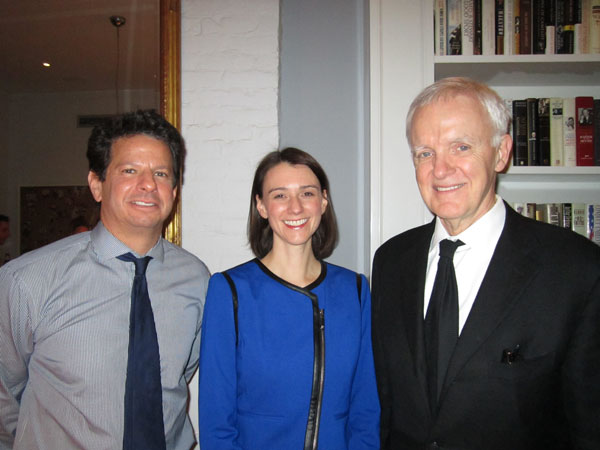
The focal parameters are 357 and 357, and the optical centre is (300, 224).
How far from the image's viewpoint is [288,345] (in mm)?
1164

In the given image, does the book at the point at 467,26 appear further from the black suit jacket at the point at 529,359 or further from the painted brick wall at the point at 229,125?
the black suit jacket at the point at 529,359

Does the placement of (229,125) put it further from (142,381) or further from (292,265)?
(142,381)

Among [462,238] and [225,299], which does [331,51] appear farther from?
[225,299]

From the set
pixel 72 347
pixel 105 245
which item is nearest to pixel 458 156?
pixel 105 245

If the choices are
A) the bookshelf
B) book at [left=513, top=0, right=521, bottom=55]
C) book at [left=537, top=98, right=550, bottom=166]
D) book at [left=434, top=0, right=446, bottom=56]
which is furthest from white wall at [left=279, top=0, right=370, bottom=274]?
book at [left=537, top=98, right=550, bottom=166]

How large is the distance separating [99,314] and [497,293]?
1.22 metres

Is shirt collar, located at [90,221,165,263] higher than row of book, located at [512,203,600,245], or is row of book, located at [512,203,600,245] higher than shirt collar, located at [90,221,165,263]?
row of book, located at [512,203,600,245]

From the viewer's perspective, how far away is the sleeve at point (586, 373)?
2.94 feet

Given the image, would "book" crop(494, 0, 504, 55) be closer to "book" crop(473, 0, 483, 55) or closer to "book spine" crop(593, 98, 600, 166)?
"book" crop(473, 0, 483, 55)

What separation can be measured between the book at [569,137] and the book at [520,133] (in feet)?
0.58

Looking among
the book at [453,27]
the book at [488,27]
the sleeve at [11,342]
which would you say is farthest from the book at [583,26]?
the sleeve at [11,342]

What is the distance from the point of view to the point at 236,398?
1.15 m

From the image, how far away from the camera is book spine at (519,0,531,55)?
1.57 meters

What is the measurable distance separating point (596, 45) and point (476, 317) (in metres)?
1.42
